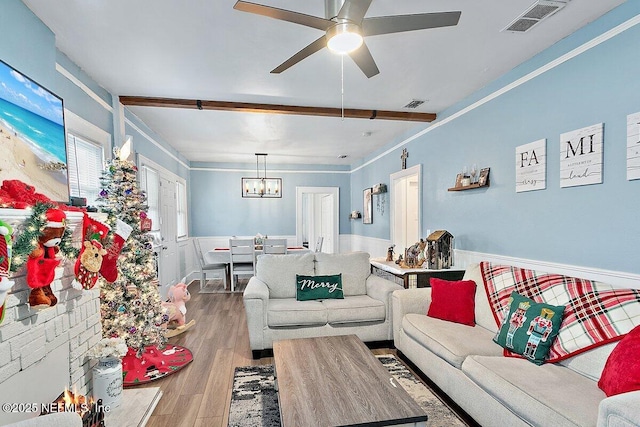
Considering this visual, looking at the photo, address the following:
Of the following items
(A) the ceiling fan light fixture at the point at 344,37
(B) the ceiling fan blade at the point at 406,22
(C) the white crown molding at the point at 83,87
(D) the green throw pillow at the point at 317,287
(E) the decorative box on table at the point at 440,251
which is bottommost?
(D) the green throw pillow at the point at 317,287

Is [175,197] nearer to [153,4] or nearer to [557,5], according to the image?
[153,4]

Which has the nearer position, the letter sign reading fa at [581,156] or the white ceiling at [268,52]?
the white ceiling at [268,52]

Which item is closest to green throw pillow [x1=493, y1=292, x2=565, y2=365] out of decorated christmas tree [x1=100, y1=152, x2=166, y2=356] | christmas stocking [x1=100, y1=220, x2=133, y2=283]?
christmas stocking [x1=100, y1=220, x2=133, y2=283]

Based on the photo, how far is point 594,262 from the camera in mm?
2312

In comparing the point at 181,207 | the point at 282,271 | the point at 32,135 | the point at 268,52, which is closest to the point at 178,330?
the point at 282,271

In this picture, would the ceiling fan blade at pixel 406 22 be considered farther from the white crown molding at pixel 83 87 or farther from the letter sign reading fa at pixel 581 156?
the white crown molding at pixel 83 87

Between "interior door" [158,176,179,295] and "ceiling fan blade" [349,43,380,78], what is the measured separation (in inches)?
164

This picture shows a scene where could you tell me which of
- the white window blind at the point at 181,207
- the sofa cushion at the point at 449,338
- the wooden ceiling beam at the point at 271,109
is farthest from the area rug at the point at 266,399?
the white window blind at the point at 181,207

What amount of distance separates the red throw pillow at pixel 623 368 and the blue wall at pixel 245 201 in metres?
6.52

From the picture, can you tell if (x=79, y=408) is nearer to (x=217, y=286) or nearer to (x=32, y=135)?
(x=32, y=135)

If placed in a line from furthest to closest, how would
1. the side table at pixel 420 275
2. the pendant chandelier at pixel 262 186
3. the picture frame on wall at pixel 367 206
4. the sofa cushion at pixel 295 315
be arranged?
1. the pendant chandelier at pixel 262 186
2. the picture frame on wall at pixel 367 206
3. the side table at pixel 420 275
4. the sofa cushion at pixel 295 315

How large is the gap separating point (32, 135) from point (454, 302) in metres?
3.29

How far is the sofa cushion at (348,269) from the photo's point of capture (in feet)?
12.1

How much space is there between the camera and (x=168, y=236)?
18.1 feet
